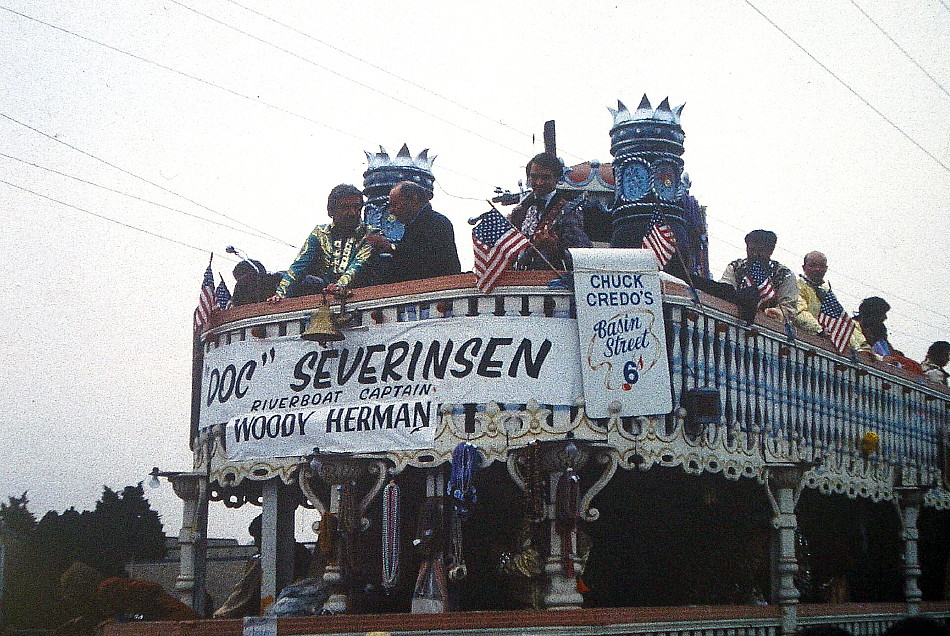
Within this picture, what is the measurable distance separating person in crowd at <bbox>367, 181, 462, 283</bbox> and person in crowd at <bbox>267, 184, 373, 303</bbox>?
454 millimetres

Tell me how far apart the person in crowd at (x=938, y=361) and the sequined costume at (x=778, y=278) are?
8480 millimetres

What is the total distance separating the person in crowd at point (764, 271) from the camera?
891 inches

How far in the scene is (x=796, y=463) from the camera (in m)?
20.2

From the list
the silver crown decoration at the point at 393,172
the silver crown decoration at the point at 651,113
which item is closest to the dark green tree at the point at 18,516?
the silver crown decoration at the point at 393,172

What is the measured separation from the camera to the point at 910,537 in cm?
2467

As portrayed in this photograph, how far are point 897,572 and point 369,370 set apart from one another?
1381cm

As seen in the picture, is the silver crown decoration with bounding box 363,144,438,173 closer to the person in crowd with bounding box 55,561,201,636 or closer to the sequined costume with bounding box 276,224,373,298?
the sequined costume with bounding box 276,224,373,298

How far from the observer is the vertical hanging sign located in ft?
60.4

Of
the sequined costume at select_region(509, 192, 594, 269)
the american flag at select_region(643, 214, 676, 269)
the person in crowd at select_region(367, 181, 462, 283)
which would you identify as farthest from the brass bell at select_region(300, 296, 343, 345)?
the american flag at select_region(643, 214, 676, 269)

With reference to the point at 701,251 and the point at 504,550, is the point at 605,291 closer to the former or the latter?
the point at 504,550

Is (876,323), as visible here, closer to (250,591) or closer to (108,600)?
(250,591)

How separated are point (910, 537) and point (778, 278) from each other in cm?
598

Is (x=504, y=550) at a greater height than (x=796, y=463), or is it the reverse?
(x=796, y=463)

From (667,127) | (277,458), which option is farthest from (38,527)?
(667,127)
